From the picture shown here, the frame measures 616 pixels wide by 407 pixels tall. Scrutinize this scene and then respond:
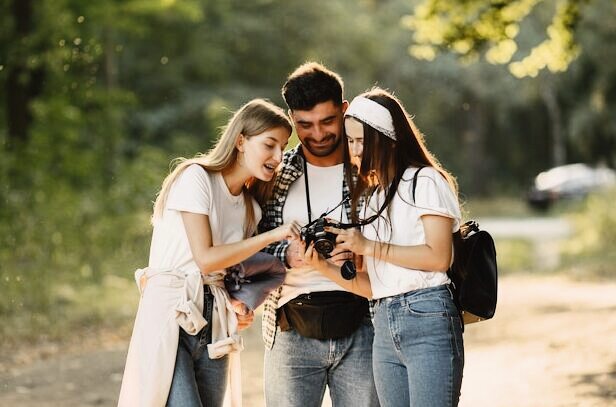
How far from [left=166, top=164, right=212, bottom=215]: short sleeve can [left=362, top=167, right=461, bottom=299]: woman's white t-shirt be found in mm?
605

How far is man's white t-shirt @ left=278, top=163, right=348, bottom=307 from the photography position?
4246 millimetres

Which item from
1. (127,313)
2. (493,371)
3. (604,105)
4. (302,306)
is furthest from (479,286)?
(604,105)

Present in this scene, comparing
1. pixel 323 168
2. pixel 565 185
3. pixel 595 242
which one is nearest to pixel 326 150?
pixel 323 168

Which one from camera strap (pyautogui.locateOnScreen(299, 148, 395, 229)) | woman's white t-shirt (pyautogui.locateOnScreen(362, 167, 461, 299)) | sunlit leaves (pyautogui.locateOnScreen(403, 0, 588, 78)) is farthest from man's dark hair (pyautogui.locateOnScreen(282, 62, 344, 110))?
sunlit leaves (pyautogui.locateOnScreen(403, 0, 588, 78))

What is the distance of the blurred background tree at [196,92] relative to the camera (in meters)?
13.5

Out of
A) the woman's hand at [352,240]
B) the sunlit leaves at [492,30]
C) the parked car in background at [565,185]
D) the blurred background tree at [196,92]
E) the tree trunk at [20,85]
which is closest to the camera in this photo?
the woman's hand at [352,240]

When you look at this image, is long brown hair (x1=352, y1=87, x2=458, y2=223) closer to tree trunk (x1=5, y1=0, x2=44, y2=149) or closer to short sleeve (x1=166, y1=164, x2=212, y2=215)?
short sleeve (x1=166, y1=164, x2=212, y2=215)

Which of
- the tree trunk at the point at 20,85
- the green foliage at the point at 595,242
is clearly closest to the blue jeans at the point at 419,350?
the green foliage at the point at 595,242

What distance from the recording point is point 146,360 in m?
3.87

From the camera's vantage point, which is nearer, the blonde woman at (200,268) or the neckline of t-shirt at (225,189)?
the blonde woman at (200,268)

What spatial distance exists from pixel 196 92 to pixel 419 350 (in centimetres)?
3063

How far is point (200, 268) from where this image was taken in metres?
3.91

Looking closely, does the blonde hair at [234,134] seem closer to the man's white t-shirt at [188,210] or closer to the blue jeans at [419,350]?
the man's white t-shirt at [188,210]

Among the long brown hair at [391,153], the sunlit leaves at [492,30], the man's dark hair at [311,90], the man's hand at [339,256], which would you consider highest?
the sunlit leaves at [492,30]
